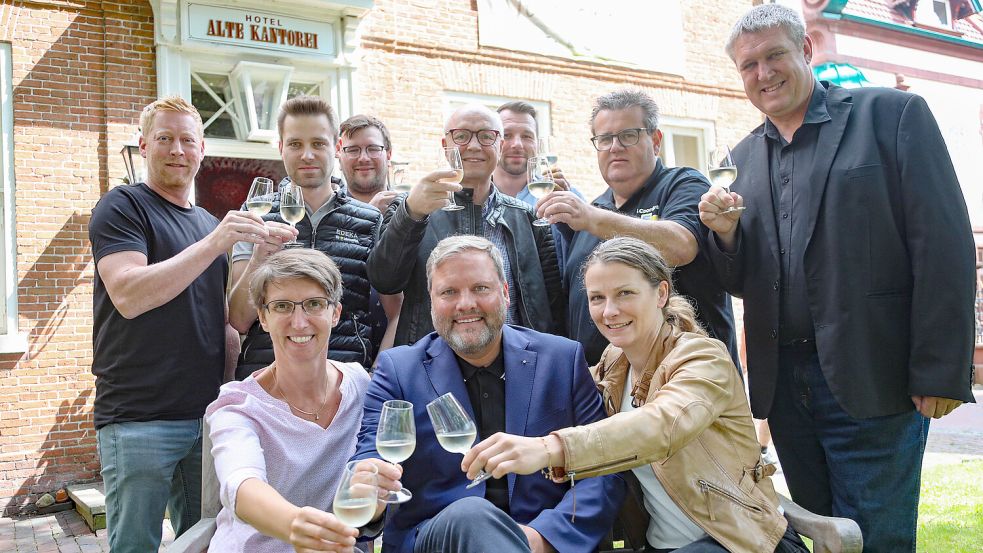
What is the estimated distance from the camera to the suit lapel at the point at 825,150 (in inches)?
114

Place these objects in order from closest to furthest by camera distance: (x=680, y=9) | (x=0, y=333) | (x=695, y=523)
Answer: (x=695, y=523), (x=0, y=333), (x=680, y=9)

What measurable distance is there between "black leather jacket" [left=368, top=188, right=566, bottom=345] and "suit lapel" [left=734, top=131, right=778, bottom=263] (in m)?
0.92

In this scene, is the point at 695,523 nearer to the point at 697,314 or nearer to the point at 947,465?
the point at 697,314

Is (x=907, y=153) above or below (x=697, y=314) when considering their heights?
above

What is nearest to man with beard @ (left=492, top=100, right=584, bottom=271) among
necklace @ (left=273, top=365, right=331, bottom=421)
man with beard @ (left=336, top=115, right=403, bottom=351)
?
man with beard @ (left=336, top=115, right=403, bottom=351)

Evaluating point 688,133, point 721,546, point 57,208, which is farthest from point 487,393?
point 688,133

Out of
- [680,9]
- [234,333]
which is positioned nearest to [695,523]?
[234,333]

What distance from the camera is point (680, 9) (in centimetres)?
1088

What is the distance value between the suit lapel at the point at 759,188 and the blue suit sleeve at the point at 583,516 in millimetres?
1202

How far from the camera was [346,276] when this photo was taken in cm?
347

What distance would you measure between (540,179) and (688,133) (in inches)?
331

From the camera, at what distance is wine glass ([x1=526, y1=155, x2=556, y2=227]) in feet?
10.9

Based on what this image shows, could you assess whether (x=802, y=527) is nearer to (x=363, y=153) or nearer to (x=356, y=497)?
(x=356, y=497)

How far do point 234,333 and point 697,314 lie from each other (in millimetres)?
2187
